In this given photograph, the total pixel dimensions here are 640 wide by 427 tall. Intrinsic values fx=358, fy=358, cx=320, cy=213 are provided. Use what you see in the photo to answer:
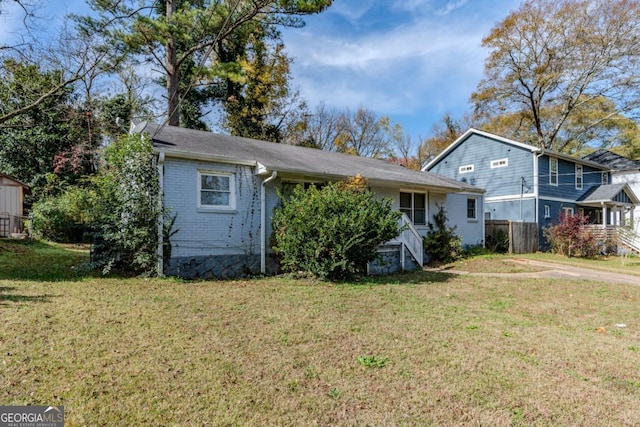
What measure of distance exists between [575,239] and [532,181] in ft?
15.0

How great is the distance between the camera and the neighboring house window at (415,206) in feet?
45.9

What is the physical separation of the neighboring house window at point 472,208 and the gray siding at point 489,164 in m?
5.73

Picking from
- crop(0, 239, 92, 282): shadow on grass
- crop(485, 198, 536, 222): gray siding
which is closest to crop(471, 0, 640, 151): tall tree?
crop(485, 198, 536, 222): gray siding

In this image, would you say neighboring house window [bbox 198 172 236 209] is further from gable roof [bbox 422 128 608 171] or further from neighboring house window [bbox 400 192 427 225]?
gable roof [bbox 422 128 608 171]

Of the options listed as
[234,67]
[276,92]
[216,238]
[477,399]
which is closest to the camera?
[477,399]

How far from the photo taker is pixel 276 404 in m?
3.05

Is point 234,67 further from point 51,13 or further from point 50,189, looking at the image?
point 50,189

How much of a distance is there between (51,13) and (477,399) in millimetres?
14052

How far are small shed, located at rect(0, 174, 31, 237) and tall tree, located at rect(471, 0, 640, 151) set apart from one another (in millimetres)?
30618

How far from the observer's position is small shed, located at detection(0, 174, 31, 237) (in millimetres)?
16692

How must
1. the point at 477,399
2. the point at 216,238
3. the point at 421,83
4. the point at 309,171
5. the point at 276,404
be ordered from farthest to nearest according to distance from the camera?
the point at 421,83
the point at 309,171
the point at 216,238
the point at 477,399
the point at 276,404

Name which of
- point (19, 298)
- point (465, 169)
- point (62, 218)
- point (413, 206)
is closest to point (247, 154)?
point (19, 298)

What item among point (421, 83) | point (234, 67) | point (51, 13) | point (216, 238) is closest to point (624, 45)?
point (421, 83)

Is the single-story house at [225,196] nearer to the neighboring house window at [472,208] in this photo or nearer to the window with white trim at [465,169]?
the neighboring house window at [472,208]
